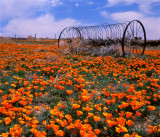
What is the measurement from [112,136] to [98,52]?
8.14 metres

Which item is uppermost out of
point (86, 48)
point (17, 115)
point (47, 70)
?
point (86, 48)

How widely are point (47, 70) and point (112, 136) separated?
3.61 metres

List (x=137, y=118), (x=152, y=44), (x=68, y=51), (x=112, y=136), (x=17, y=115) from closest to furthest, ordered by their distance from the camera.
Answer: (x=112, y=136), (x=17, y=115), (x=137, y=118), (x=68, y=51), (x=152, y=44)

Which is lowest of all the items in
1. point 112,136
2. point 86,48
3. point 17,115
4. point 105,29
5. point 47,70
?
point 112,136

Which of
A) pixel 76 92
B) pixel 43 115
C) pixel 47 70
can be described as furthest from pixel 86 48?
pixel 43 115

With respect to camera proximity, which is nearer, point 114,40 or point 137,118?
point 137,118

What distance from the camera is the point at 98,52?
10.3 meters

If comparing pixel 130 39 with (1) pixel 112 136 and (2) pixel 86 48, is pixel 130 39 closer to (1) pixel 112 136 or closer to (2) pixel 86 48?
(2) pixel 86 48

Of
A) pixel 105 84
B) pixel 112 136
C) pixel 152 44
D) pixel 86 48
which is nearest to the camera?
pixel 112 136

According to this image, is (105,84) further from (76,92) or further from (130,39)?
(130,39)

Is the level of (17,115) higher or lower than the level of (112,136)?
higher

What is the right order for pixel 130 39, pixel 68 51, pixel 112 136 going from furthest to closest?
1. pixel 68 51
2. pixel 130 39
3. pixel 112 136

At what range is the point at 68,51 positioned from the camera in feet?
36.5

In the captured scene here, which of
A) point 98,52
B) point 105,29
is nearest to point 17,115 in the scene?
point 98,52
